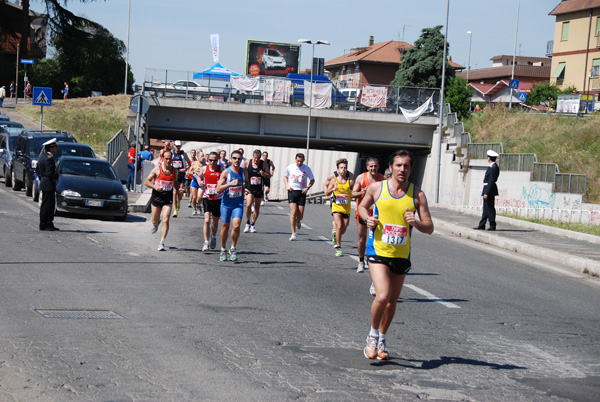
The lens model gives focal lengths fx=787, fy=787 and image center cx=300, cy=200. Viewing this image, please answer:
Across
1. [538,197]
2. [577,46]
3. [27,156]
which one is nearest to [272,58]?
[577,46]

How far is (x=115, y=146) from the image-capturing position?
35.4 meters

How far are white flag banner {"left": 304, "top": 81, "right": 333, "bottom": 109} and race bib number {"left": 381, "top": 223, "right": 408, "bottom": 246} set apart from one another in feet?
117

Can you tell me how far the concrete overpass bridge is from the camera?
42.3 metres

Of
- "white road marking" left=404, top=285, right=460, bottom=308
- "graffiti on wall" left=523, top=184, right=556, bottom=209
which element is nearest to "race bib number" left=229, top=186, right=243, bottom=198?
"white road marking" left=404, top=285, right=460, bottom=308

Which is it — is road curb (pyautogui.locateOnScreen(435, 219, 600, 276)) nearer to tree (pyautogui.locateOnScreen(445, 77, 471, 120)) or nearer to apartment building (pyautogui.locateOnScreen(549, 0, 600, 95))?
tree (pyautogui.locateOnScreen(445, 77, 471, 120))

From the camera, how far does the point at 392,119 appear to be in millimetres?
43031

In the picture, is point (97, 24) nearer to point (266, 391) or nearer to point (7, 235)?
point (7, 235)

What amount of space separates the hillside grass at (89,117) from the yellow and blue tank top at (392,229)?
4027 cm

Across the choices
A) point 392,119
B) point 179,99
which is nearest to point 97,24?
point 179,99

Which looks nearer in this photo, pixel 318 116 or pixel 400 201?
pixel 400 201

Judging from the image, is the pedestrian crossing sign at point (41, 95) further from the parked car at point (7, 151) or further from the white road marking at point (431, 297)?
the white road marking at point (431, 297)

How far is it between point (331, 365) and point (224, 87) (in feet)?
120

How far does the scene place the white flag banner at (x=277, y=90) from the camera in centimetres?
4222

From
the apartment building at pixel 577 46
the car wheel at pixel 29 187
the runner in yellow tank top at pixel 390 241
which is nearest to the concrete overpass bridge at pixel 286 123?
the car wheel at pixel 29 187
